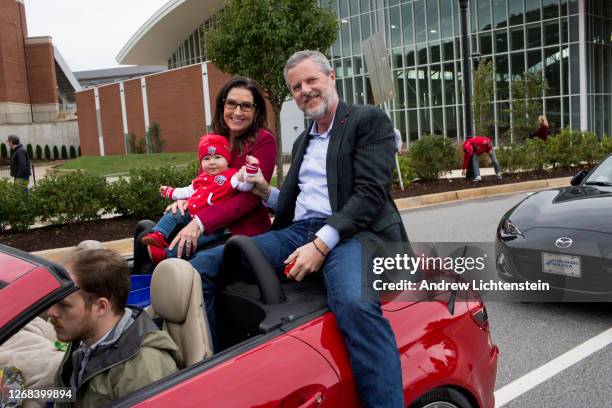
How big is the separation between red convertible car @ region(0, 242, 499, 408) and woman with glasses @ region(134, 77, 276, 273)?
0.61 m

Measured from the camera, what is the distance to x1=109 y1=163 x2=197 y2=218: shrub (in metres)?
10.0

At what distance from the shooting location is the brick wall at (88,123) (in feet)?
175

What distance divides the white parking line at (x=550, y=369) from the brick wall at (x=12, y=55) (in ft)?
208

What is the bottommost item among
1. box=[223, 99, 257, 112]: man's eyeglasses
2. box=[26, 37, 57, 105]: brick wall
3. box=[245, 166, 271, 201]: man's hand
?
box=[245, 166, 271, 201]: man's hand

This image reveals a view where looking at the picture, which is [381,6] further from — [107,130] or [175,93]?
[107,130]

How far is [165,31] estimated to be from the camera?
2229 inches

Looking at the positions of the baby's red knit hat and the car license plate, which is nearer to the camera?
the baby's red knit hat

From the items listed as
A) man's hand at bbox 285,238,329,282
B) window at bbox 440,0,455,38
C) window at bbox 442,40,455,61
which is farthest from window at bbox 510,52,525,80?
man's hand at bbox 285,238,329,282

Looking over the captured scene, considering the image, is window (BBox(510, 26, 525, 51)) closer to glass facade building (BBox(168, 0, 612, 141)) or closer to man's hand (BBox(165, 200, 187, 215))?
glass facade building (BBox(168, 0, 612, 141))

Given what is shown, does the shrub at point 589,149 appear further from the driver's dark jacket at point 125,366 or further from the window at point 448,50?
the driver's dark jacket at point 125,366

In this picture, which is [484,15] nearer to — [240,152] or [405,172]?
[405,172]

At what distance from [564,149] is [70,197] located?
48.2 feet

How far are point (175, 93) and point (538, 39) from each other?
26.0 metres

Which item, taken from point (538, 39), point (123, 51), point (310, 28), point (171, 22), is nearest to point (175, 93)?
point (171, 22)
